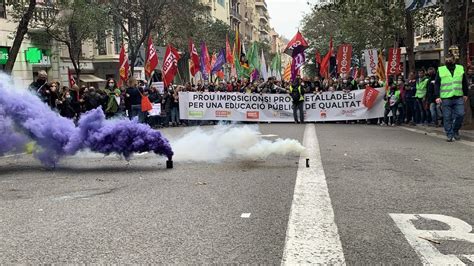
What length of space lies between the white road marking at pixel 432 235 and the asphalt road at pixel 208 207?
5 cm

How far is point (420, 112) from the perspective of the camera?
17.4m

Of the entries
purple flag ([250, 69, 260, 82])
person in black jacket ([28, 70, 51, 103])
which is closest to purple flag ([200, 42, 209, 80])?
purple flag ([250, 69, 260, 82])

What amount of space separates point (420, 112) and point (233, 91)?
7825mm

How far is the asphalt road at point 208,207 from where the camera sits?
414 centimetres

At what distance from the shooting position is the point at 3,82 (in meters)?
8.52

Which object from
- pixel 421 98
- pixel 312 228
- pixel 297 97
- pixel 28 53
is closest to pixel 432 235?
pixel 312 228

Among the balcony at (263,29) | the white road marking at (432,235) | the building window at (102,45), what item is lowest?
the white road marking at (432,235)

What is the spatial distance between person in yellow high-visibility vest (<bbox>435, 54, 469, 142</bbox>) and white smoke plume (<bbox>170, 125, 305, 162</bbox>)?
448cm

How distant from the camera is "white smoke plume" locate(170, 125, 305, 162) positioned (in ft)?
29.6

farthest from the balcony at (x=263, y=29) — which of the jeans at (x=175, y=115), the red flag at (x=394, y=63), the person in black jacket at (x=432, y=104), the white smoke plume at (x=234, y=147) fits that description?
the white smoke plume at (x=234, y=147)

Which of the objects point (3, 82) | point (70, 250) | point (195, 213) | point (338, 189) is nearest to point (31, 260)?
point (70, 250)

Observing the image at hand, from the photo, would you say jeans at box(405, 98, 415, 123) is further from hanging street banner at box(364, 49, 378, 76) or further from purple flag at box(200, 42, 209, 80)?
purple flag at box(200, 42, 209, 80)

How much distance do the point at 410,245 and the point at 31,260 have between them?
9.44 ft

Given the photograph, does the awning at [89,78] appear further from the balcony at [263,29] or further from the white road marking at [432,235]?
the balcony at [263,29]
